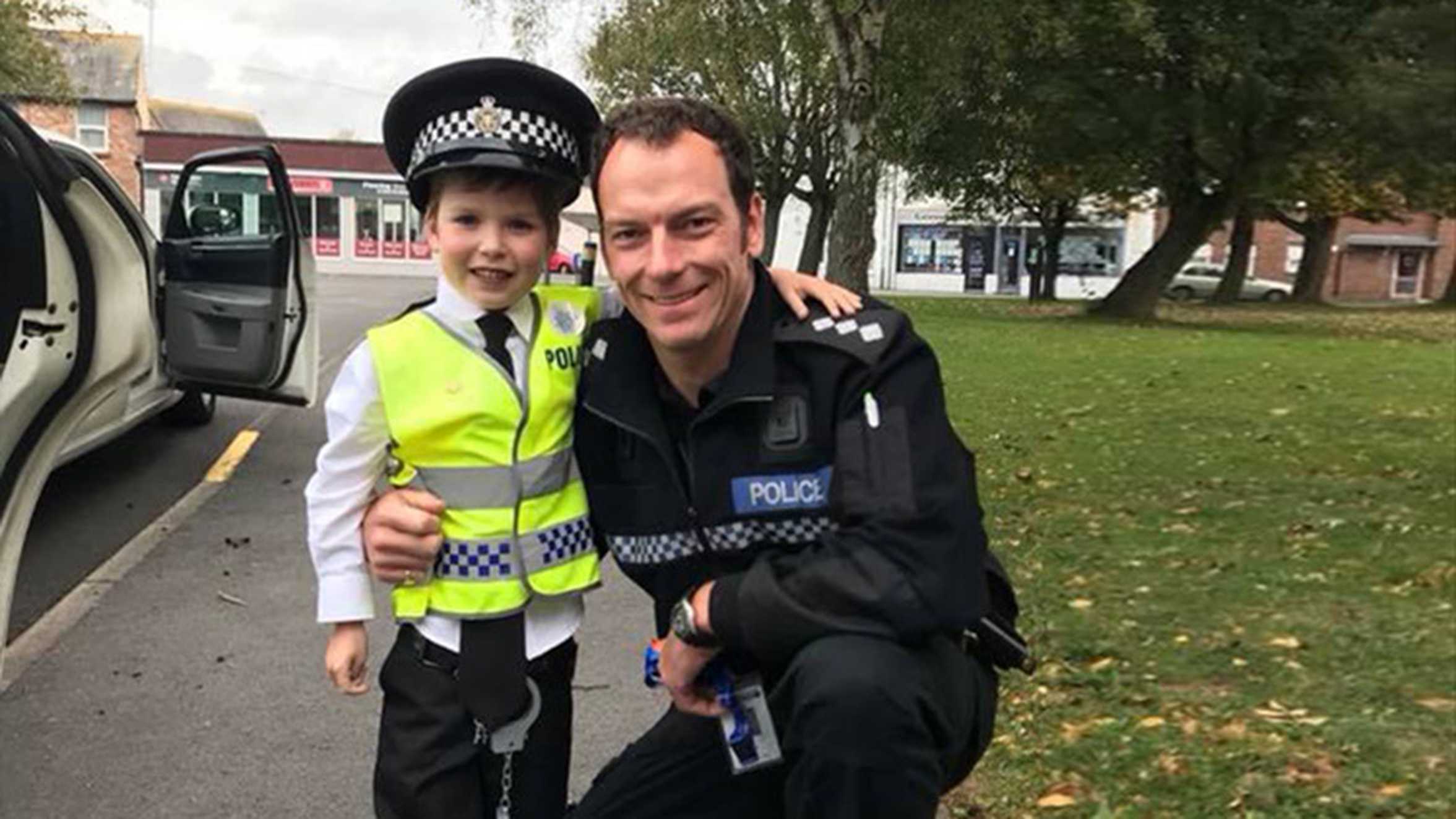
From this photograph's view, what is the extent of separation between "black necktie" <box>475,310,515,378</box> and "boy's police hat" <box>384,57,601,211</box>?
0.26m

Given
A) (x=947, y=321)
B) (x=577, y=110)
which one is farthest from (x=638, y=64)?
(x=577, y=110)

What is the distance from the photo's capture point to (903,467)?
229 cm

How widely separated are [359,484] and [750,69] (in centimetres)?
2362

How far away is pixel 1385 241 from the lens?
58219 millimetres

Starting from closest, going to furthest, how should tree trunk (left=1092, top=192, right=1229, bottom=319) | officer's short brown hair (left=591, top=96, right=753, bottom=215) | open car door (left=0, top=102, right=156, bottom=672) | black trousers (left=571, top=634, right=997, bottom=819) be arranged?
black trousers (left=571, top=634, right=997, bottom=819), officer's short brown hair (left=591, top=96, right=753, bottom=215), open car door (left=0, top=102, right=156, bottom=672), tree trunk (left=1092, top=192, right=1229, bottom=319)

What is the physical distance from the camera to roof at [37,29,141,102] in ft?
160

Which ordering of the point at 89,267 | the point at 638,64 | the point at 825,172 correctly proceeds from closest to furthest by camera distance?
the point at 89,267 → the point at 638,64 → the point at 825,172

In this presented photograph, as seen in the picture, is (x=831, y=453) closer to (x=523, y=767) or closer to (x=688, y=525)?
(x=688, y=525)

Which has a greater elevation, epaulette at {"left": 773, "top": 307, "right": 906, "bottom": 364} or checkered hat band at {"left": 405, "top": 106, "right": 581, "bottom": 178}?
checkered hat band at {"left": 405, "top": 106, "right": 581, "bottom": 178}

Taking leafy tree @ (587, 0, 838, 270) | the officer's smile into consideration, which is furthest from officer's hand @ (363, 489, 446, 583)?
leafy tree @ (587, 0, 838, 270)

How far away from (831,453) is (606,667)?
2673mm

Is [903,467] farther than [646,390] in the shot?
No

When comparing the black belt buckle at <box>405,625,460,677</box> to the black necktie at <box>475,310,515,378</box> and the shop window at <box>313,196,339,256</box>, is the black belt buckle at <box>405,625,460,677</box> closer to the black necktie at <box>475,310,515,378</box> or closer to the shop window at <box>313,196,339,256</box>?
the black necktie at <box>475,310,515,378</box>

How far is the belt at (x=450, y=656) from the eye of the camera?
2.55 meters
